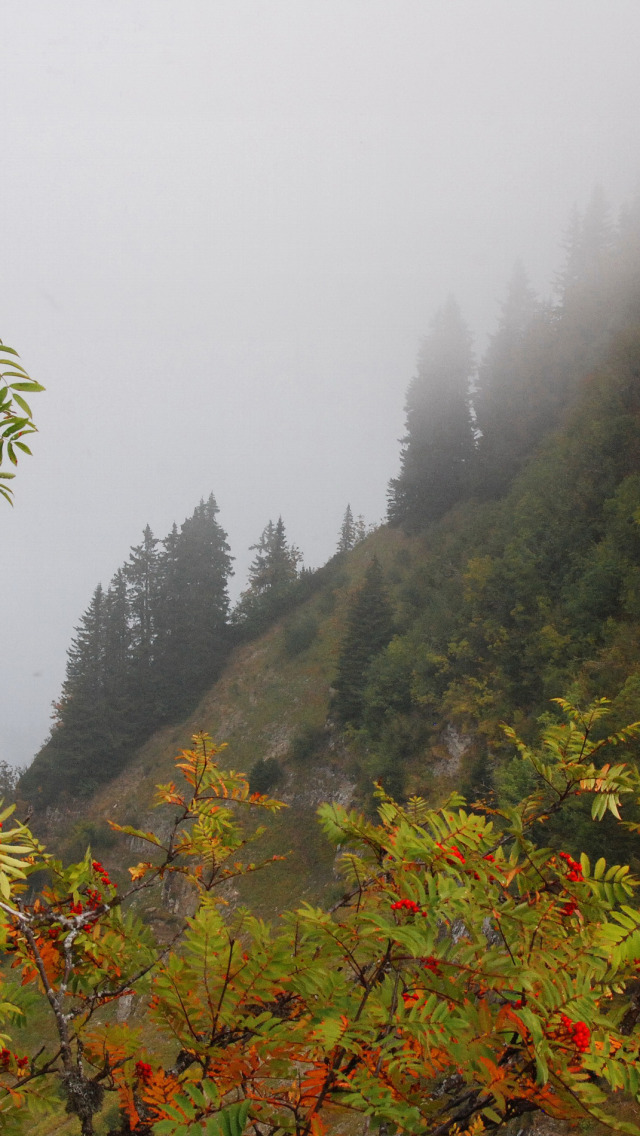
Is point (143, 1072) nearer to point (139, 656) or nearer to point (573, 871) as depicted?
point (573, 871)

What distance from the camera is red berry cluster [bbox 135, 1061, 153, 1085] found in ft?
6.75

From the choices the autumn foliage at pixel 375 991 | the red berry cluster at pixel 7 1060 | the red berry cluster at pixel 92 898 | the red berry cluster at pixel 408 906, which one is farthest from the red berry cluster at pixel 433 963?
the red berry cluster at pixel 7 1060

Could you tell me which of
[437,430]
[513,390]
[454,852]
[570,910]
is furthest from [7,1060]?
[437,430]

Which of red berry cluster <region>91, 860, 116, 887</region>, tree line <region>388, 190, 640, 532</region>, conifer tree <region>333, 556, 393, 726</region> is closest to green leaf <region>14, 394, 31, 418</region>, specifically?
red berry cluster <region>91, 860, 116, 887</region>

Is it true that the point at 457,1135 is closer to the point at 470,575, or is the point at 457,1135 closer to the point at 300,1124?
the point at 300,1124

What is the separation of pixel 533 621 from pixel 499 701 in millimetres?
2310

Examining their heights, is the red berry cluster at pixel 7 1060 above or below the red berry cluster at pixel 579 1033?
below

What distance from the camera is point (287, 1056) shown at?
5.69 ft

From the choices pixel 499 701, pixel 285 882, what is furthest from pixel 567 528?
pixel 285 882

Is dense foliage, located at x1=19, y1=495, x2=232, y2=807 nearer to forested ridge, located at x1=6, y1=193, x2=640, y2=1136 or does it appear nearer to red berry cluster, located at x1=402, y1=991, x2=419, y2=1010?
forested ridge, located at x1=6, y1=193, x2=640, y2=1136

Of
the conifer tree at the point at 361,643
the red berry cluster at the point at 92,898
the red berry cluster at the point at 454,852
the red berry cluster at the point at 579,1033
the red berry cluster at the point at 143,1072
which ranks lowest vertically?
the red berry cluster at the point at 143,1072

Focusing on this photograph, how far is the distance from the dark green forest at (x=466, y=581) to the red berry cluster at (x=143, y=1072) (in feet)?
28.7

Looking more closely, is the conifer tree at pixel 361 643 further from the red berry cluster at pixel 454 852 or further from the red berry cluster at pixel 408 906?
the red berry cluster at pixel 408 906

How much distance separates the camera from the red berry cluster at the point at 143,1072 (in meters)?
2.06
